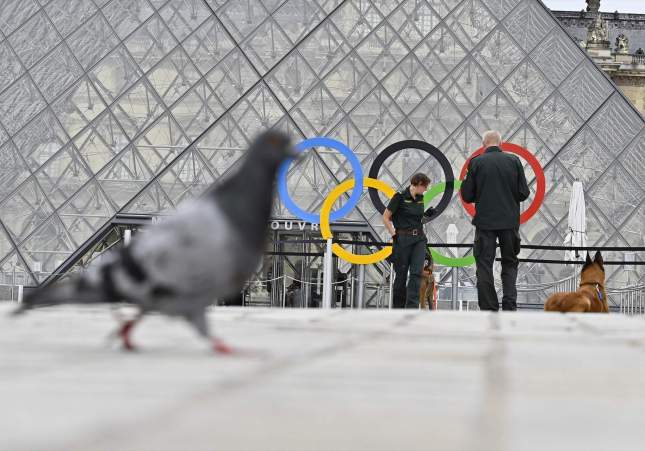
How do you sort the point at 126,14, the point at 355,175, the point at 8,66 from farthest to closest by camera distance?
the point at 126,14, the point at 8,66, the point at 355,175

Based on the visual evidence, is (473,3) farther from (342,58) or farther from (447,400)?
(447,400)

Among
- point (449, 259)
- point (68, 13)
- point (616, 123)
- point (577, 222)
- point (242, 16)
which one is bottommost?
point (449, 259)

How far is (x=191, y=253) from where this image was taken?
118 inches

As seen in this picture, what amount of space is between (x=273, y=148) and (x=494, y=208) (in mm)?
5425

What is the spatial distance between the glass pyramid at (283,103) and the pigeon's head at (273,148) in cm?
1457

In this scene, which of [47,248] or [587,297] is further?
[47,248]

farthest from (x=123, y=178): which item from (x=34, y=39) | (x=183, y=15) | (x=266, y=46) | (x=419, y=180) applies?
(x=419, y=180)

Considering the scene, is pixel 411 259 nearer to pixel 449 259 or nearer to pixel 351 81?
pixel 449 259

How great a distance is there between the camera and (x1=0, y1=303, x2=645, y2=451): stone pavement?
194 centimetres

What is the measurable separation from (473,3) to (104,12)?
552cm

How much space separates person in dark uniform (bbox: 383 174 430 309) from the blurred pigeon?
237 inches

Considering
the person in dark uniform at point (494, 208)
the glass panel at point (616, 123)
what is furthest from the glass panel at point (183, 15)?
the person in dark uniform at point (494, 208)

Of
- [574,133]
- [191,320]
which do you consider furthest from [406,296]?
[574,133]

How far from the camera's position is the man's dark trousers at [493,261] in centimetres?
858
